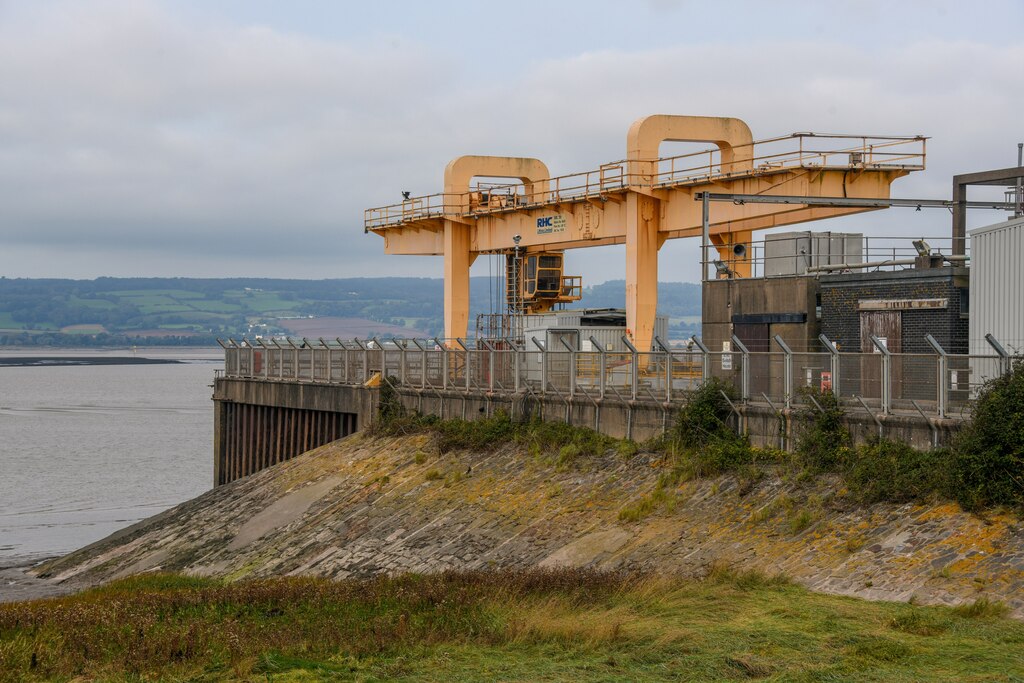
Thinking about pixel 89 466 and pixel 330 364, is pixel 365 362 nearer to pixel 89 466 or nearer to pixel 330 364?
pixel 330 364

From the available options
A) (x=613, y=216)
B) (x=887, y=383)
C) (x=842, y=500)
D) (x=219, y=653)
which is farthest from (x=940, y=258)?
(x=219, y=653)

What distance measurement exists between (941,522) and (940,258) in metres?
12.1

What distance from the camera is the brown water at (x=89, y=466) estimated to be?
45875 mm

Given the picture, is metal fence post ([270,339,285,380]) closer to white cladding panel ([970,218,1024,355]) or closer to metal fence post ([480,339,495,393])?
metal fence post ([480,339,495,393])

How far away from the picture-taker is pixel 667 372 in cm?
2512

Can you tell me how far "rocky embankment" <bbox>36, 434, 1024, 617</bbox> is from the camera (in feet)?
53.1

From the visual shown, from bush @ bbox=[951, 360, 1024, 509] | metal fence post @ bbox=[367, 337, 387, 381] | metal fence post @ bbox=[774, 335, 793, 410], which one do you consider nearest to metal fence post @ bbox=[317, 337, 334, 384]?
metal fence post @ bbox=[367, 337, 387, 381]

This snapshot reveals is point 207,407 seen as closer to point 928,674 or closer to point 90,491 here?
point 90,491

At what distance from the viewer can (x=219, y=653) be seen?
12.6 metres

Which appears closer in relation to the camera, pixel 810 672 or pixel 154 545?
pixel 810 672

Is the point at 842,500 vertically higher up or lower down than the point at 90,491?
higher up

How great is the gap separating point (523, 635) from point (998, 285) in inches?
524

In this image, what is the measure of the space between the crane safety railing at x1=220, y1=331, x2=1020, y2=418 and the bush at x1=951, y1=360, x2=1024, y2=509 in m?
0.83

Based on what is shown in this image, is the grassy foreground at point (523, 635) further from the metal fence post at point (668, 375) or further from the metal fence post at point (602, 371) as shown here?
the metal fence post at point (602, 371)
